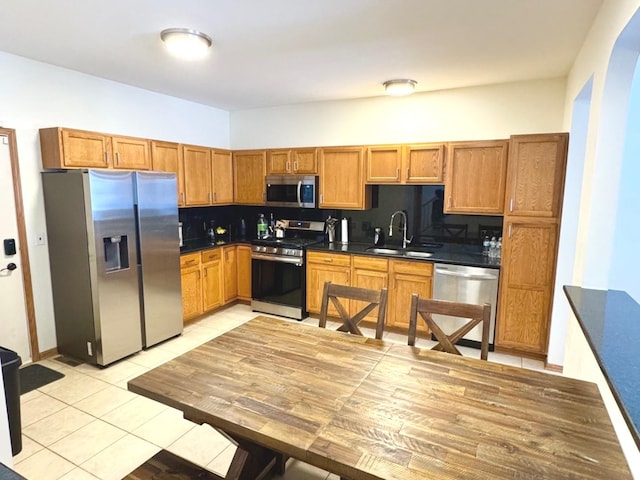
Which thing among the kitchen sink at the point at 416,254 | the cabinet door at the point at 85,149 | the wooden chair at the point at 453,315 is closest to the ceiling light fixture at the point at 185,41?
the cabinet door at the point at 85,149

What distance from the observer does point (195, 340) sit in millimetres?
3889

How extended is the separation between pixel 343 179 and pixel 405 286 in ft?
4.72

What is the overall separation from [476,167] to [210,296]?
10.9 feet

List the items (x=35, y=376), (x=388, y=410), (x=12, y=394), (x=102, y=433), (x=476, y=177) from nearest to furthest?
(x=388, y=410) < (x=12, y=394) < (x=102, y=433) < (x=35, y=376) < (x=476, y=177)

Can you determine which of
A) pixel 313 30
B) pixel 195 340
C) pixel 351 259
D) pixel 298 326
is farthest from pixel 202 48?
pixel 195 340

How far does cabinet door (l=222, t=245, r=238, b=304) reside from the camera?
472cm

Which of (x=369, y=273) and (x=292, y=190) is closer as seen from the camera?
(x=369, y=273)

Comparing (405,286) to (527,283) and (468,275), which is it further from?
(527,283)

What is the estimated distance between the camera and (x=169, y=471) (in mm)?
1673

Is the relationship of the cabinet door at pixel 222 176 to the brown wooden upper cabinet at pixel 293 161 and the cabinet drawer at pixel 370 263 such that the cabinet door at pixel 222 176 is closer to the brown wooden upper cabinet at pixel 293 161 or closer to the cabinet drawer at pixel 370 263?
the brown wooden upper cabinet at pixel 293 161

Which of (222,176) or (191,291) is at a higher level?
(222,176)

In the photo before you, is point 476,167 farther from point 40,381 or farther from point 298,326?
point 40,381

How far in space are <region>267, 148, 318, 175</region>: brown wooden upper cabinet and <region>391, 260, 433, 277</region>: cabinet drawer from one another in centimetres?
152

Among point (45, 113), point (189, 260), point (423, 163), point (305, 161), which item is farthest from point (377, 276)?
point (45, 113)
